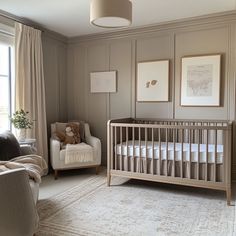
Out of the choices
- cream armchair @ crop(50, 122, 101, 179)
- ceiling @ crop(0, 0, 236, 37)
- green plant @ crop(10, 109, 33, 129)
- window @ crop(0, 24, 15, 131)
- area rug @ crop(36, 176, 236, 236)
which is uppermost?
ceiling @ crop(0, 0, 236, 37)

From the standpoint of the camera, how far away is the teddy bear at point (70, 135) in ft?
13.1

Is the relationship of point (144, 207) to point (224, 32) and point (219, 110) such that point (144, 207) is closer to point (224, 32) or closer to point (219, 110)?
point (219, 110)

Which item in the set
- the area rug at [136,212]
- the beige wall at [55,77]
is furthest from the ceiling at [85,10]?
the area rug at [136,212]

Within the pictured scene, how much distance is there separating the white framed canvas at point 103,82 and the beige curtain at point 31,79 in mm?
957

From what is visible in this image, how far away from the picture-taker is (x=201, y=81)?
12.1ft

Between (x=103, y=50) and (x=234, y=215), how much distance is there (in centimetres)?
326

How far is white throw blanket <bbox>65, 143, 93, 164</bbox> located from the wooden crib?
0.48 m

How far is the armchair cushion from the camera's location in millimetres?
2580

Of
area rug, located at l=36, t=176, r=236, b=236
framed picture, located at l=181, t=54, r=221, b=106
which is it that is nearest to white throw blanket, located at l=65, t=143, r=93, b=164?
area rug, located at l=36, t=176, r=236, b=236

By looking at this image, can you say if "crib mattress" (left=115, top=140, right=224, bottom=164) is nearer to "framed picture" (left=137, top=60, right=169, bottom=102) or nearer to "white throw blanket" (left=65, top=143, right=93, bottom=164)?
"white throw blanket" (left=65, top=143, right=93, bottom=164)

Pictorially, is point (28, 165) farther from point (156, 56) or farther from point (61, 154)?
point (156, 56)

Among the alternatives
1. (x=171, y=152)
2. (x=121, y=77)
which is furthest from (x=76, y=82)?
(x=171, y=152)

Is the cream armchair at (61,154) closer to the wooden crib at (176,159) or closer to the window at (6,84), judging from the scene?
the wooden crib at (176,159)

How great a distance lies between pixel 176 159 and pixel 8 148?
1909 millimetres
